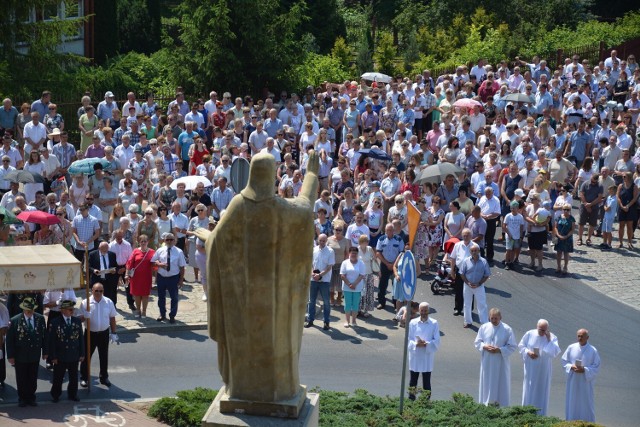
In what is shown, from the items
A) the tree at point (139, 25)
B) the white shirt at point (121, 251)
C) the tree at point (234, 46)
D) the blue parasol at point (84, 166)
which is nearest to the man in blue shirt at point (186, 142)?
the blue parasol at point (84, 166)

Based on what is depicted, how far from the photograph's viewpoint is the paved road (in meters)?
19.0

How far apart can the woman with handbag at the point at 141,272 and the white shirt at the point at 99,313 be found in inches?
101

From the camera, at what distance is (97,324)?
18.8 meters

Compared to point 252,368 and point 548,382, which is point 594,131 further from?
point 252,368

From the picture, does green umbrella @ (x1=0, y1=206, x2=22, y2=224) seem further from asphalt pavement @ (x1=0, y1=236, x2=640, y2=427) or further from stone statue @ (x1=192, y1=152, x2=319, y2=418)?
stone statue @ (x1=192, y1=152, x2=319, y2=418)

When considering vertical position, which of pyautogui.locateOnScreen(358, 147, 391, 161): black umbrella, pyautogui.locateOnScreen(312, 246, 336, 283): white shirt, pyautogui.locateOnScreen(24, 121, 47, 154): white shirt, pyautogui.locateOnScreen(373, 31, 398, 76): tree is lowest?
pyautogui.locateOnScreen(312, 246, 336, 283): white shirt

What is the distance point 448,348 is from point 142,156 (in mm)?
8332

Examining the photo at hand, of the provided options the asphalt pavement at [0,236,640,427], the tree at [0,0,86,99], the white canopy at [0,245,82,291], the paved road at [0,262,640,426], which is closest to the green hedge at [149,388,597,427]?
the asphalt pavement at [0,236,640,427]

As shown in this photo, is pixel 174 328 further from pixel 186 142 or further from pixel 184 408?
pixel 186 142

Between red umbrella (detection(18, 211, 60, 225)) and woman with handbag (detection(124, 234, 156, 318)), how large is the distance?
150 centimetres

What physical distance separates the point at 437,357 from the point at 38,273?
21.6 ft

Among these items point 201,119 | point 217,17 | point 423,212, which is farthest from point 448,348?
→ point 217,17

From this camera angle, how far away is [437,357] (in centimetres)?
2064

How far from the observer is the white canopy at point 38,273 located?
1788cm
